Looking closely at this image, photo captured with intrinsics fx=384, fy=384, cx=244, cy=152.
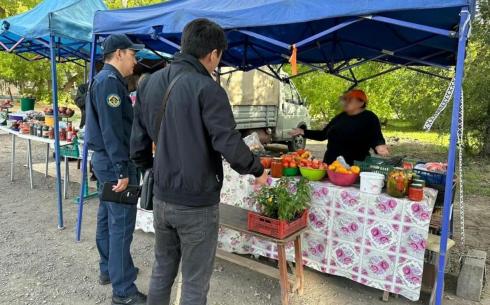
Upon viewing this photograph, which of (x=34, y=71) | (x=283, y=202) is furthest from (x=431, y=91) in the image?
(x=34, y=71)

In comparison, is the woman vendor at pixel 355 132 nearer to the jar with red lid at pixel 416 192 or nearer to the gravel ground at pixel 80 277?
the jar with red lid at pixel 416 192

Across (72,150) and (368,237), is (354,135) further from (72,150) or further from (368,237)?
(72,150)

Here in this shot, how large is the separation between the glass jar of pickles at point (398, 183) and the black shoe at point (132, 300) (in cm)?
201

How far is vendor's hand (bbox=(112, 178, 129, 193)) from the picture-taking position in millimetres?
2700

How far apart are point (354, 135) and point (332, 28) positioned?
1.59 m

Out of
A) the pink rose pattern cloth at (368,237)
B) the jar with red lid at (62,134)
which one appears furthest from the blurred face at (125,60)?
the jar with red lid at (62,134)

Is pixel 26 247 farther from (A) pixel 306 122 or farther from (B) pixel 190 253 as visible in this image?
(A) pixel 306 122

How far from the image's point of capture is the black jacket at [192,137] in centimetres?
182

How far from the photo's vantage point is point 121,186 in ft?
8.93

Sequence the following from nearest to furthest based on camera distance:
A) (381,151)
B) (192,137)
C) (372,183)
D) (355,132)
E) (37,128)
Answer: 1. (192,137)
2. (372,183)
3. (381,151)
4. (355,132)
5. (37,128)

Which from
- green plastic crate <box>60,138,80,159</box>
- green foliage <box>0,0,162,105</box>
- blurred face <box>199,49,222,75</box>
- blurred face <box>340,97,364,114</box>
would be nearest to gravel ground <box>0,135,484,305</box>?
green plastic crate <box>60,138,80,159</box>

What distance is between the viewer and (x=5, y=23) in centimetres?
524

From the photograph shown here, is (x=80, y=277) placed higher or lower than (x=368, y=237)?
lower

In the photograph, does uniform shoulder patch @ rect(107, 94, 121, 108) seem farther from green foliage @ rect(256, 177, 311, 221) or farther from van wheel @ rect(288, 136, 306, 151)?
van wheel @ rect(288, 136, 306, 151)
